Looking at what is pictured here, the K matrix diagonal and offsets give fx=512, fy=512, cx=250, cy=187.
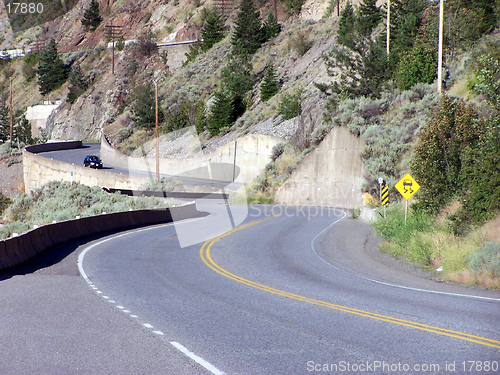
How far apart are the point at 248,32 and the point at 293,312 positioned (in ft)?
248

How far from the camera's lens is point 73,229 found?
21.4m

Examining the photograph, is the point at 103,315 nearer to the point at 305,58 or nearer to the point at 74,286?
the point at 74,286

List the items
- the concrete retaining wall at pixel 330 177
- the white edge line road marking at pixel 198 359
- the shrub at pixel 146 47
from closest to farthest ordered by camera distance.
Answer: the white edge line road marking at pixel 198 359 → the concrete retaining wall at pixel 330 177 → the shrub at pixel 146 47

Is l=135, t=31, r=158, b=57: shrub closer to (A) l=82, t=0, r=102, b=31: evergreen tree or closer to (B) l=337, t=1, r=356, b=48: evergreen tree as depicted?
(A) l=82, t=0, r=102, b=31: evergreen tree

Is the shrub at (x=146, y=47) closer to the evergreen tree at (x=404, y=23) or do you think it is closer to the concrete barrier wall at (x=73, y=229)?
the evergreen tree at (x=404, y=23)

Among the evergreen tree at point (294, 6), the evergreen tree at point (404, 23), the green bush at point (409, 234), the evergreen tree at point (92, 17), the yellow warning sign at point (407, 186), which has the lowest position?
the green bush at point (409, 234)

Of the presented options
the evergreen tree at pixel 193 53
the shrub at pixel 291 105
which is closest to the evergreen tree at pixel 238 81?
the shrub at pixel 291 105

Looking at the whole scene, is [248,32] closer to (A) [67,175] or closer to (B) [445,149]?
(A) [67,175]

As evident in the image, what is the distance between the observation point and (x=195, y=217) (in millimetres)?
32531

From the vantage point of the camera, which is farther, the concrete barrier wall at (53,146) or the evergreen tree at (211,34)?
the evergreen tree at (211,34)

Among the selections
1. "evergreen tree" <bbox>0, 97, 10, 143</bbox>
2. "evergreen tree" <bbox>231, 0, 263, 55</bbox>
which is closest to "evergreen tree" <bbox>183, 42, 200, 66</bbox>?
"evergreen tree" <bbox>231, 0, 263, 55</bbox>

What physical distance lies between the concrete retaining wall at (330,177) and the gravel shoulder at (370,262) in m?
14.7

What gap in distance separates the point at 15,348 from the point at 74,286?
4944 millimetres

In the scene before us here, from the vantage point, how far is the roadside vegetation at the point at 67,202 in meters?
36.3
